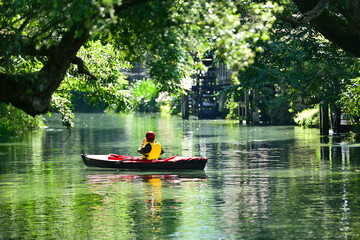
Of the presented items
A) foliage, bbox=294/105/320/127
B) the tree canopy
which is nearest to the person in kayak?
the tree canopy

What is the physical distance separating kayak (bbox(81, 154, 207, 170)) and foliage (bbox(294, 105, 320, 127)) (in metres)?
26.3

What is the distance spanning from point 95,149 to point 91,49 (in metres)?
10.4

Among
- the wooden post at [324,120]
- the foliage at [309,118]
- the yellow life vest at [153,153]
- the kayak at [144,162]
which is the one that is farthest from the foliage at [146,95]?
the yellow life vest at [153,153]

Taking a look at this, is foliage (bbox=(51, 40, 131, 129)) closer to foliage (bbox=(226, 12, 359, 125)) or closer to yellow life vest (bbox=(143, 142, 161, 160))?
yellow life vest (bbox=(143, 142, 161, 160))

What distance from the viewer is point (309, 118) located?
1997 inches

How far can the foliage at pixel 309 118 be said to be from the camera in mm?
50328

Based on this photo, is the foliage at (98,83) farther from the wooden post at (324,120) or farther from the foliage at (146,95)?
the foliage at (146,95)

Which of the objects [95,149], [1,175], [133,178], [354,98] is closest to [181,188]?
[133,178]

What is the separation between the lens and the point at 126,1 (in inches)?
402

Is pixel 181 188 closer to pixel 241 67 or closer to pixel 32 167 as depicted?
pixel 32 167

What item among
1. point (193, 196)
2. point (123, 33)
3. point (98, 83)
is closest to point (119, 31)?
point (123, 33)

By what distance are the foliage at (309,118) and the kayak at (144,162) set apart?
26.3 m

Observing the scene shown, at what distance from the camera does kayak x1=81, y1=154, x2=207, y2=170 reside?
23.8m

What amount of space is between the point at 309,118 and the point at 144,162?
28.0 metres
